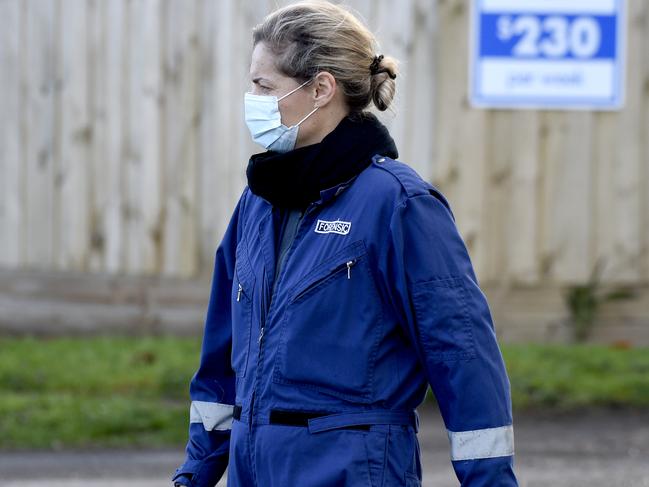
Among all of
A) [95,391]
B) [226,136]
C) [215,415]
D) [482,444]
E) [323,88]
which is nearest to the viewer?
[482,444]

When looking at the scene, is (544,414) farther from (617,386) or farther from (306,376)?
(306,376)

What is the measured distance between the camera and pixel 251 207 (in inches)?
125

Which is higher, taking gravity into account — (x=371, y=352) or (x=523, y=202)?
(x=371, y=352)

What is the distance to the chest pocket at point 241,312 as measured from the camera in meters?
2.95

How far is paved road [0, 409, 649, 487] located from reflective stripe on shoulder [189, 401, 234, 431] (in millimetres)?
3007

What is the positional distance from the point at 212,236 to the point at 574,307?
8.33 feet

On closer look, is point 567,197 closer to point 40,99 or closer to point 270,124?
point 40,99

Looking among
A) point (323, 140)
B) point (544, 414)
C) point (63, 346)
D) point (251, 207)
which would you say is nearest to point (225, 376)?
point (251, 207)

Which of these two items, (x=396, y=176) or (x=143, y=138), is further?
(x=143, y=138)

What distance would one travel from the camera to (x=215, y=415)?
128 inches

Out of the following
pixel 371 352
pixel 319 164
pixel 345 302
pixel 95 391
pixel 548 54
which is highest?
pixel 548 54

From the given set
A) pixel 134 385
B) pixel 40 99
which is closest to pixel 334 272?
pixel 134 385

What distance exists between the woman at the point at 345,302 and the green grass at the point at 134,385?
13.8 ft

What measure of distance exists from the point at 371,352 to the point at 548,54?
607 centimetres
